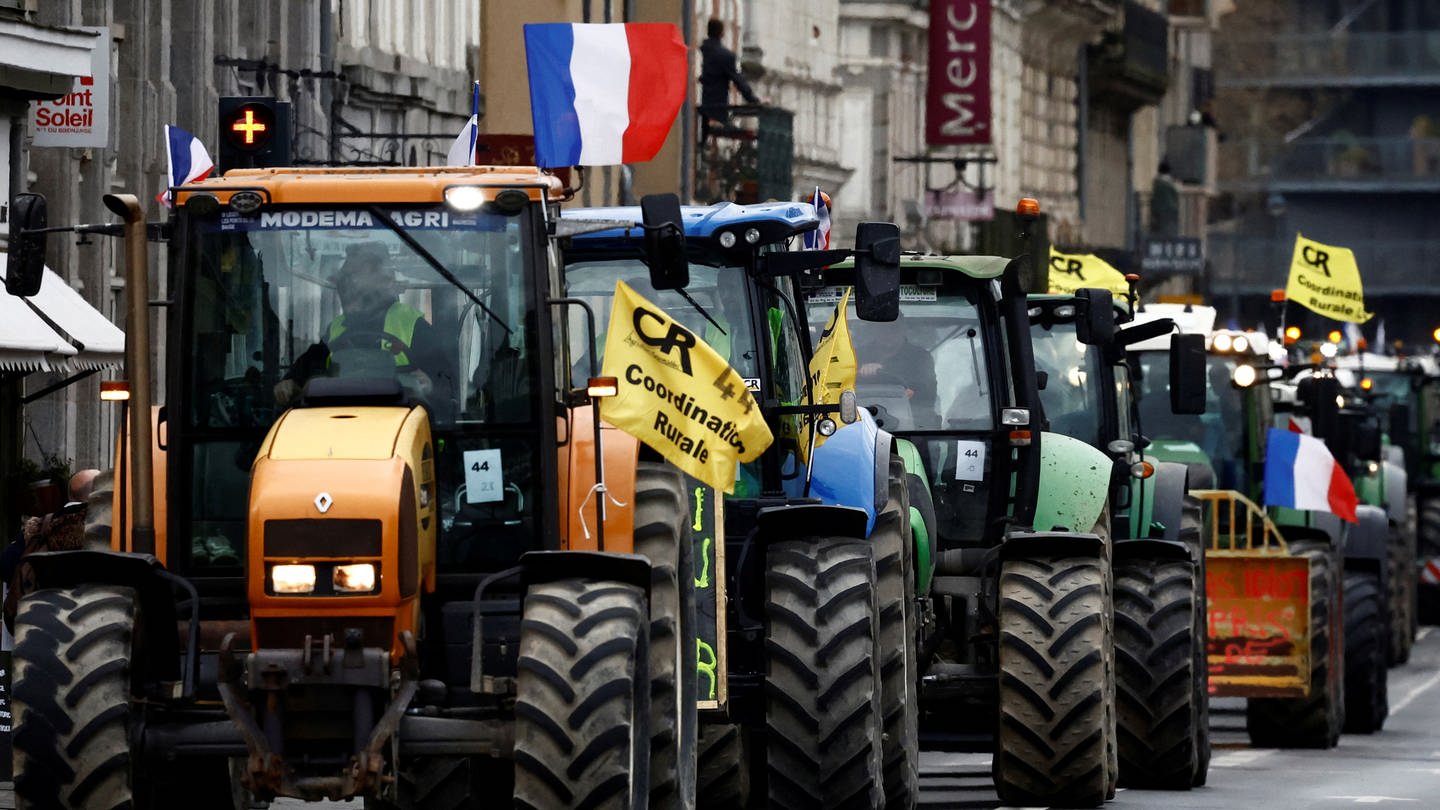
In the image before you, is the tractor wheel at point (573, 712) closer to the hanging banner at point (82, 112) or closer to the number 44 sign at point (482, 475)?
the number 44 sign at point (482, 475)

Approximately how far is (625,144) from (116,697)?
925 centimetres

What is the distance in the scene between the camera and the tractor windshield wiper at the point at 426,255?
13.3 metres

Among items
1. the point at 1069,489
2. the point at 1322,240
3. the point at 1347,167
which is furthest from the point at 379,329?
the point at 1347,167

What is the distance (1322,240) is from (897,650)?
9371 centimetres

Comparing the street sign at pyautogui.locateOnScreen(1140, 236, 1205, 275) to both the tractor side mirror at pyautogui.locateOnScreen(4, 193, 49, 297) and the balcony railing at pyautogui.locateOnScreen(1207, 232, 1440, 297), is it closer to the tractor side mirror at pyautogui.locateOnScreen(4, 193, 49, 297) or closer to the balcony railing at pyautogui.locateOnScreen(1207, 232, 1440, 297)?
the balcony railing at pyautogui.locateOnScreen(1207, 232, 1440, 297)

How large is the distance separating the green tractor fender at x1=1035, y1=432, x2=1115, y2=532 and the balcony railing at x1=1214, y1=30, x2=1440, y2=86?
300 ft

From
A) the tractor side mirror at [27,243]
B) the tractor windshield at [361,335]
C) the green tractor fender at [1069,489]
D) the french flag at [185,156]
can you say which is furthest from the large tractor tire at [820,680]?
the french flag at [185,156]

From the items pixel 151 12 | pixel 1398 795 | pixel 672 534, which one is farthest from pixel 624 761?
pixel 151 12

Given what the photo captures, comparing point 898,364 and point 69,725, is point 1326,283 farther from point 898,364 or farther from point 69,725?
point 69,725

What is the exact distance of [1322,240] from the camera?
355ft

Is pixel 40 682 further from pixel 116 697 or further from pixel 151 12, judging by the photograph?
pixel 151 12

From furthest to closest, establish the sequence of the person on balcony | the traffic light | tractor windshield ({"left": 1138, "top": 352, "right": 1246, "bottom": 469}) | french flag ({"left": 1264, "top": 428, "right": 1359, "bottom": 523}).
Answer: the person on balcony < french flag ({"left": 1264, "top": 428, "right": 1359, "bottom": 523}) < tractor windshield ({"left": 1138, "top": 352, "right": 1246, "bottom": 469}) < the traffic light

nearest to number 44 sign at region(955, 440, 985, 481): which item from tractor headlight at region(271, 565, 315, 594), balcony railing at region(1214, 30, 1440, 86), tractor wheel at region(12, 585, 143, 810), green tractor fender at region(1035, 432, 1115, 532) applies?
green tractor fender at region(1035, 432, 1115, 532)

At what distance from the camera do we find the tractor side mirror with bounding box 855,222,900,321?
49.1 ft
